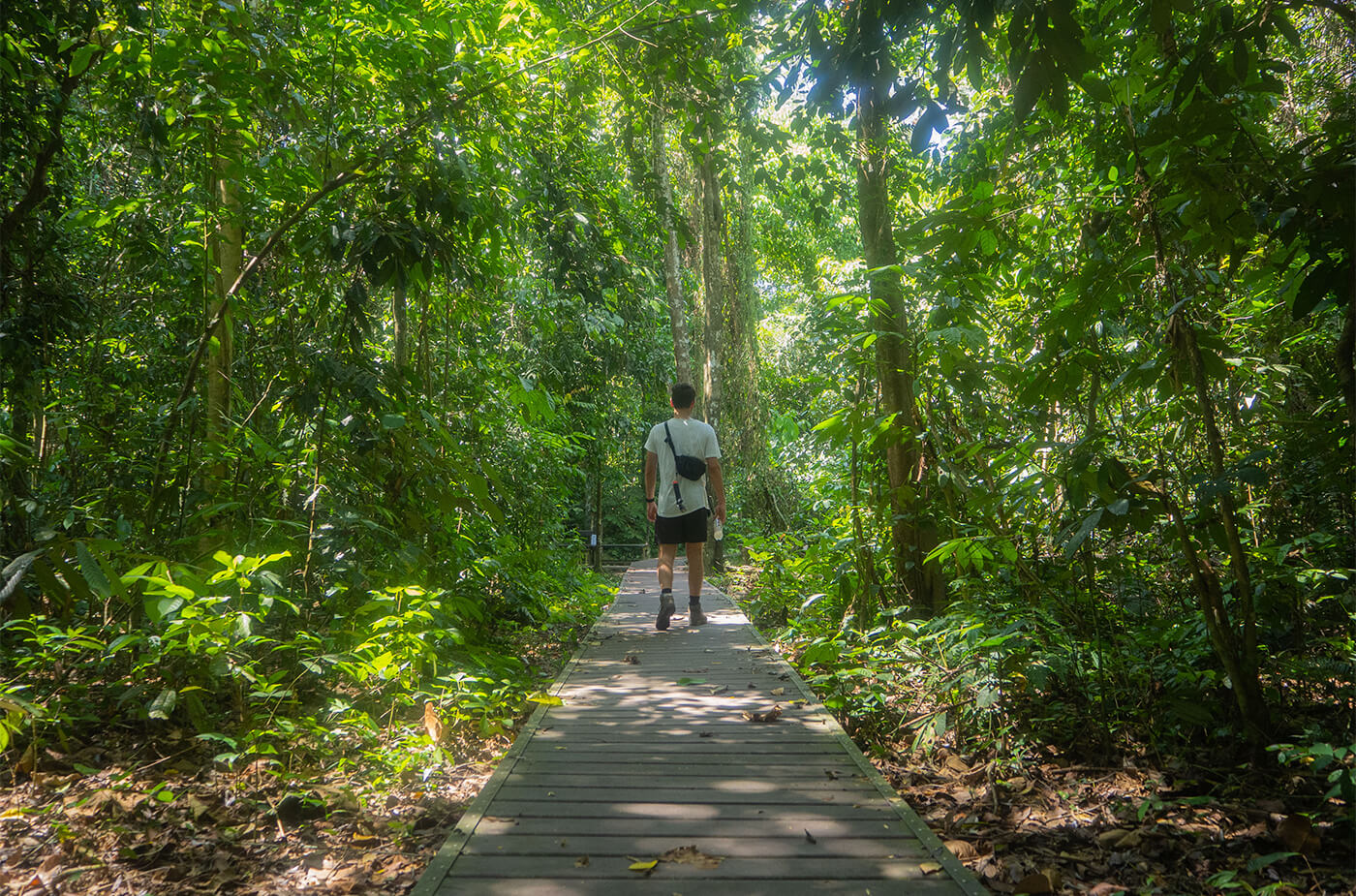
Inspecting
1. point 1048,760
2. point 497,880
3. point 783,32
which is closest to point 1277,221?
point 1048,760

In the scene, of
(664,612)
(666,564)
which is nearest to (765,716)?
(664,612)

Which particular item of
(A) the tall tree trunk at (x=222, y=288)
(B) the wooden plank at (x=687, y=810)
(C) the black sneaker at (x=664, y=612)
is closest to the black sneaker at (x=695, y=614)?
(C) the black sneaker at (x=664, y=612)

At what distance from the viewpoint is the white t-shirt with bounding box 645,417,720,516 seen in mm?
6496

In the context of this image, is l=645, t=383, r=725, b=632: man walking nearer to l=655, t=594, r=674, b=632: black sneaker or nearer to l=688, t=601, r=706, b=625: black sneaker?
l=655, t=594, r=674, b=632: black sneaker

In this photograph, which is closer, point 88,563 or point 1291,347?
point 88,563

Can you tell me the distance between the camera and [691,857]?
8.05ft

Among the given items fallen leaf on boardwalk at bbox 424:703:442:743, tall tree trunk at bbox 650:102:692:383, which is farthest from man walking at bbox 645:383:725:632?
tall tree trunk at bbox 650:102:692:383

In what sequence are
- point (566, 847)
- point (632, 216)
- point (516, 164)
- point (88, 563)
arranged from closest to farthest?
point (88, 563) < point (566, 847) < point (516, 164) < point (632, 216)

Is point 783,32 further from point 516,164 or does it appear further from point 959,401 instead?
point 959,401

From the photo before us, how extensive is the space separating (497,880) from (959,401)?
4175mm

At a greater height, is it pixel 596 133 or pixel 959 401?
pixel 596 133

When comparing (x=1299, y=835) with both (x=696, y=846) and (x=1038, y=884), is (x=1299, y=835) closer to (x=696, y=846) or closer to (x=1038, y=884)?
(x=1038, y=884)

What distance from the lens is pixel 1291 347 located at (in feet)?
12.2

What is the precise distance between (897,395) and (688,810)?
125 inches
